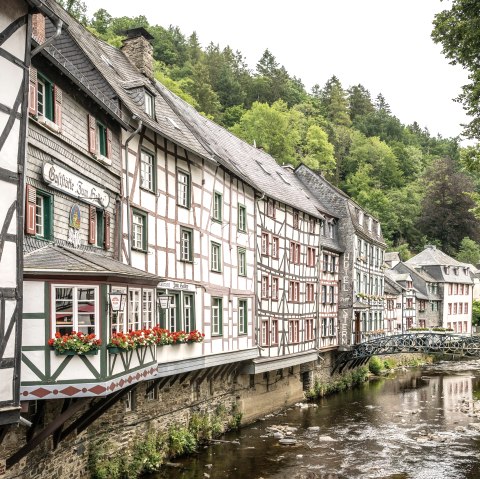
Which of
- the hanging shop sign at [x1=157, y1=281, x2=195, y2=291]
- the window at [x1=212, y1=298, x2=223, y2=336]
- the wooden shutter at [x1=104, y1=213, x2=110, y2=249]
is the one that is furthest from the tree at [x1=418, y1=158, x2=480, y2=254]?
the wooden shutter at [x1=104, y1=213, x2=110, y2=249]

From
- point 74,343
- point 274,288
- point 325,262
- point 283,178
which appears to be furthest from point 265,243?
point 74,343

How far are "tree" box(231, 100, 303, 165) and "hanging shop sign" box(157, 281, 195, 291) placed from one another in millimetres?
46903

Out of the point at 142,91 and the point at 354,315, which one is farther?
the point at 354,315

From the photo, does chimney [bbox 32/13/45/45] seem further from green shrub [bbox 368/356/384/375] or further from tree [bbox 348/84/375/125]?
tree [bbox 348/84/375/125]

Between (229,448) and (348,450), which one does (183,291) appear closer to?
(229,448)

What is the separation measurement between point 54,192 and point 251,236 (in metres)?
13.9

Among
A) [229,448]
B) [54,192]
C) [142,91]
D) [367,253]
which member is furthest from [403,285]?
[54,192]

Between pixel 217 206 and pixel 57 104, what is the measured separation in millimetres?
10431

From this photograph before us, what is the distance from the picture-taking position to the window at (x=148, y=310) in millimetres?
15055

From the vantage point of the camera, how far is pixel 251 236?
26.9m

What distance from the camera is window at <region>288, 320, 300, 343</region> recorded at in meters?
31.1

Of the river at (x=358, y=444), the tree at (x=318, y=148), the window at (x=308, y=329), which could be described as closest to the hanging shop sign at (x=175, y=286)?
the river at (x=358, y=444)

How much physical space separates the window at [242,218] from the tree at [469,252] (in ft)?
201

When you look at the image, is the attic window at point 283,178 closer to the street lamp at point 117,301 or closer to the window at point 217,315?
the window at point 217,315
